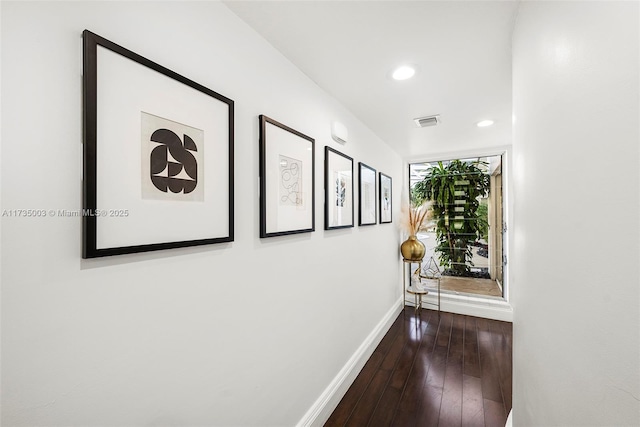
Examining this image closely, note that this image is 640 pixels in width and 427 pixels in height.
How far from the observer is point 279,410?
4.62ft

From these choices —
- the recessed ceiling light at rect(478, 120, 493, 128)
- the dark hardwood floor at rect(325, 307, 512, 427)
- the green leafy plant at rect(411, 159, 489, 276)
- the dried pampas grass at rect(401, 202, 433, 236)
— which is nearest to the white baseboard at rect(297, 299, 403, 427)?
the dark hardwood floor at rect(325, 307, 512, 427)

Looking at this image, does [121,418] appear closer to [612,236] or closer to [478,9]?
[612,236]

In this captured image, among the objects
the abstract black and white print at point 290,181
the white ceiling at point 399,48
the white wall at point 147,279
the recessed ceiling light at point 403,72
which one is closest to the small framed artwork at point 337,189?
the white wall at point 147,279

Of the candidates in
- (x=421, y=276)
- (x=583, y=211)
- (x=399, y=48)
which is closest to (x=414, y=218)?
(x=421, y=276)

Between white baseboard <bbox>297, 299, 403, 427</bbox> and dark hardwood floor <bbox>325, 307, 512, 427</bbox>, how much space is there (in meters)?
0.05

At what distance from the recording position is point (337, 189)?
2000 millimetres

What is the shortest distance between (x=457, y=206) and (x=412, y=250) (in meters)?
0.96

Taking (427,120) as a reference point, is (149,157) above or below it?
below

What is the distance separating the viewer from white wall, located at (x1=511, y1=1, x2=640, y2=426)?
446 mm

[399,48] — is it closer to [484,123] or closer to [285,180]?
[285,180]

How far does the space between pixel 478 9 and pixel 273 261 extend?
140 centimetres

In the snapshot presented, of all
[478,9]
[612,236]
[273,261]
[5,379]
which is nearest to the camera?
[612,236]

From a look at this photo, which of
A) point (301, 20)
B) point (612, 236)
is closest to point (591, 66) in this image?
point (612, 236)

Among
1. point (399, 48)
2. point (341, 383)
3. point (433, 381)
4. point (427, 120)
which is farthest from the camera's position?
point (427, 120)
